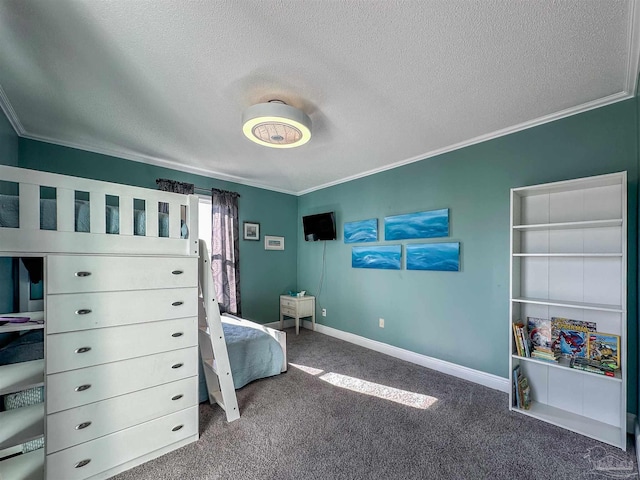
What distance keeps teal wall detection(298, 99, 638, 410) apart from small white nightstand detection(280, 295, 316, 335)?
0.64 meters

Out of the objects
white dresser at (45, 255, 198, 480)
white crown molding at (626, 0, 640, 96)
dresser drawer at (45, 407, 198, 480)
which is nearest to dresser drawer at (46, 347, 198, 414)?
white dresser at (45, 255, 198, 480)

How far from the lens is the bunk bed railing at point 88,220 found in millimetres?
1438

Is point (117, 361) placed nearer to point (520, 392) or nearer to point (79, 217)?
point (79, 217)

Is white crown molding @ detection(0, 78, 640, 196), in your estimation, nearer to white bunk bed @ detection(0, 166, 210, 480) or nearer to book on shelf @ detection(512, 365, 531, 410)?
white bunk bed @ detection(0, 166, 210, 480)

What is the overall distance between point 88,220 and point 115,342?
Answer: 762mm

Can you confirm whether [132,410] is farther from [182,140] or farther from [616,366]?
[616,366]

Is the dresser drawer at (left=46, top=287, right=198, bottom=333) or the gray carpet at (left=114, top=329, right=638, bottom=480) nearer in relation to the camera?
the dresser drawer at (left=46, top=287, right=198, bottom=333)

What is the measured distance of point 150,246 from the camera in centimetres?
182

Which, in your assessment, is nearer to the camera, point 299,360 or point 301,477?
point 301,477

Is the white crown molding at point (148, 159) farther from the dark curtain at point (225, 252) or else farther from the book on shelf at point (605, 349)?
the book on shelf at point (605, 349)

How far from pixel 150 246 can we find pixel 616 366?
337cm

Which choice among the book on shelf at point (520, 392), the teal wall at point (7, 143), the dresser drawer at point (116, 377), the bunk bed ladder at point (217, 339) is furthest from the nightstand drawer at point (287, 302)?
the teal wall at point (7, 143)

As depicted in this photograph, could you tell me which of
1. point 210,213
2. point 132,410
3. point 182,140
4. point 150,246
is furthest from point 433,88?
point 210,213

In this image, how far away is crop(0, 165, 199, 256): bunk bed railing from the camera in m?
1.44
